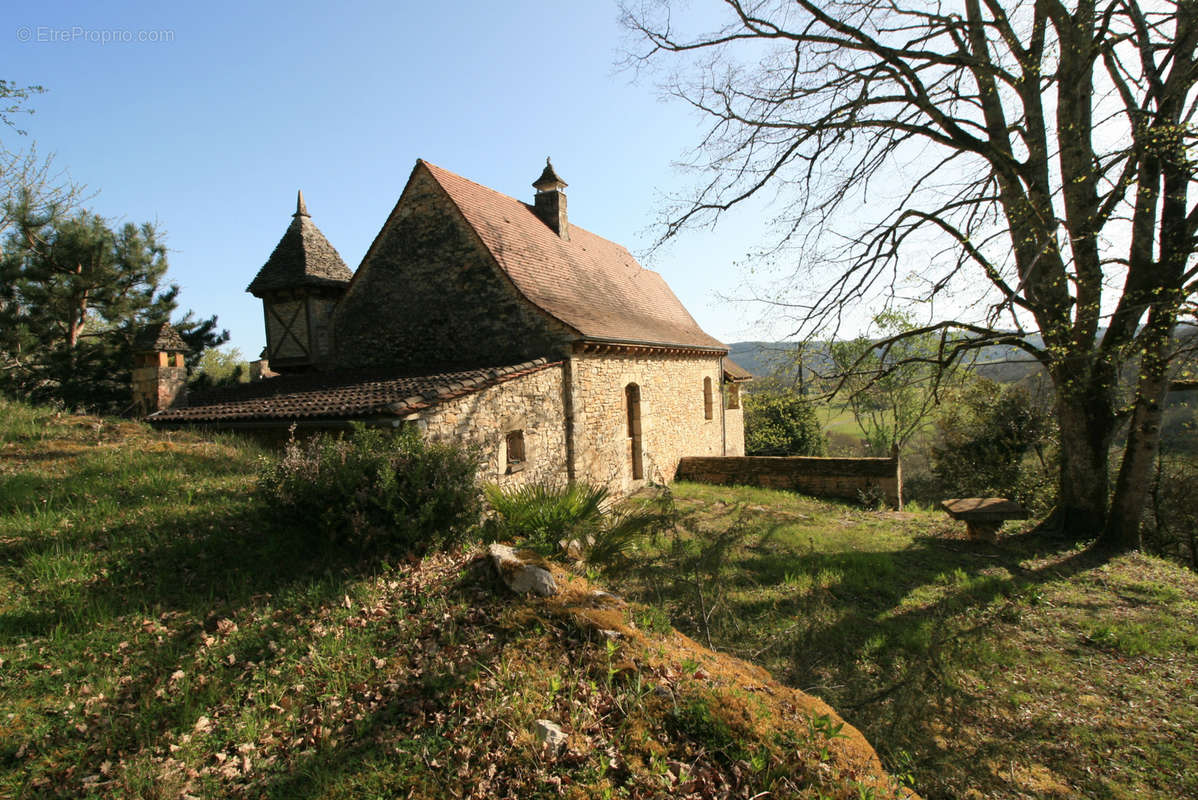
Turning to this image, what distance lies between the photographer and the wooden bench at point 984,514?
8969mm

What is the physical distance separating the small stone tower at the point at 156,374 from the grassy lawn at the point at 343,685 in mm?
7755

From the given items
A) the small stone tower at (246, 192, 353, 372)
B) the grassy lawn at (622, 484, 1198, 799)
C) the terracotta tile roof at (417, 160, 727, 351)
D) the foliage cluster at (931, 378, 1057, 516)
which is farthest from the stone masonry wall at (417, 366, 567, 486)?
the foliage cluster at (931, 378, 1057, 516)

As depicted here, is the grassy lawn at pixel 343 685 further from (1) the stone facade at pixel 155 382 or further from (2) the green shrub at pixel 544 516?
(1) the stone facade at pixel 155 382

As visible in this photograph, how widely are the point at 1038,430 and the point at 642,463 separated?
1044 centimetres

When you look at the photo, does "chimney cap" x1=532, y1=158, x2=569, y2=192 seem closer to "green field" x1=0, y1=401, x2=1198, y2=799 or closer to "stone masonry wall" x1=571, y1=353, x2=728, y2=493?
"stone masonry wall" x1=571, y1=353, x2=728, y2=493

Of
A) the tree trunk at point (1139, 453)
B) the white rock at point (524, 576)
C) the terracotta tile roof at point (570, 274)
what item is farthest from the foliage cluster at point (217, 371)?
the tree trunk at point (1139, 453)

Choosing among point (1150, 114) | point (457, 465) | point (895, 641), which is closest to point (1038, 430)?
point (1150, 114)

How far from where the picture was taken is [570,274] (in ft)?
48.2

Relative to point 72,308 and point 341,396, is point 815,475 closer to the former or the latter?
point 341,396

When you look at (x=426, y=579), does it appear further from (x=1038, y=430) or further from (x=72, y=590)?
(x=1038, y=430)

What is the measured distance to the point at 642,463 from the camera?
14.0 metres

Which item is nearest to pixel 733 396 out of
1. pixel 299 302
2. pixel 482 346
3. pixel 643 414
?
pixel 643 414

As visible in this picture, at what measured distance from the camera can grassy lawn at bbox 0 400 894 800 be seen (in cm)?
297

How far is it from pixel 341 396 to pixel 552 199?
9.16m
